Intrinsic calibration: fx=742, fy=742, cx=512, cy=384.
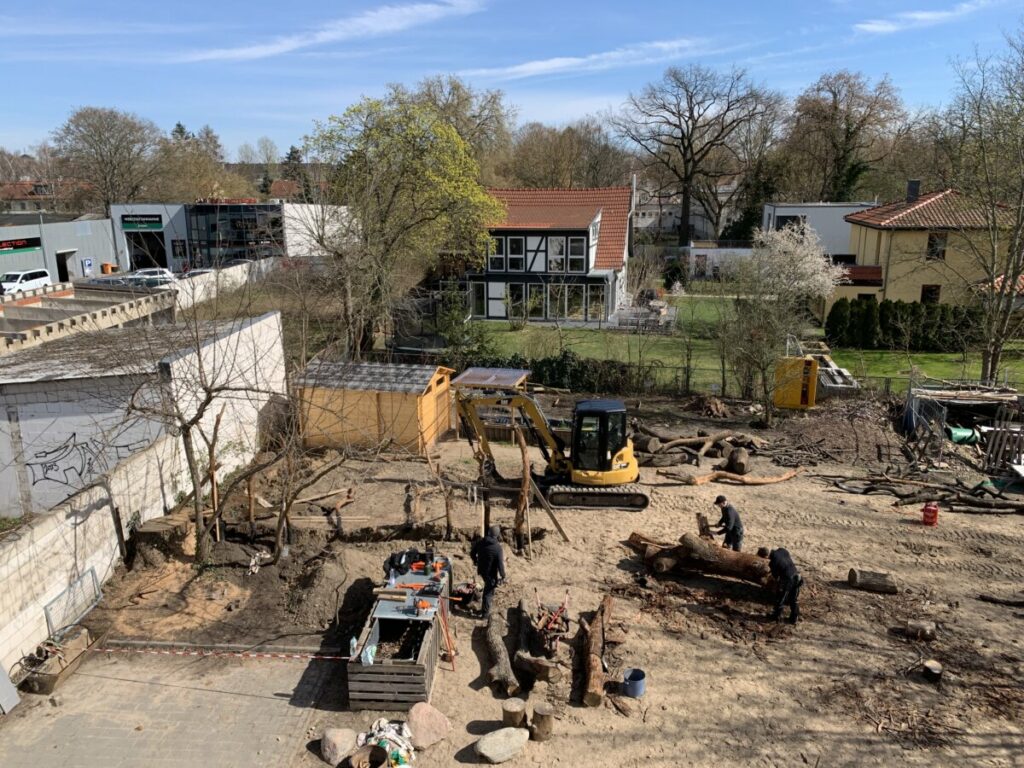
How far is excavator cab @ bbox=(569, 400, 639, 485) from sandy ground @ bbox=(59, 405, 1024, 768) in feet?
2.63

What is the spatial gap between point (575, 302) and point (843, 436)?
18.4 meters

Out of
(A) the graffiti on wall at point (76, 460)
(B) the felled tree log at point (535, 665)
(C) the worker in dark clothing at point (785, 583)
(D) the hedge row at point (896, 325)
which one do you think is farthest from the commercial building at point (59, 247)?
(C) the worker in dark clothing at point (785, 583)

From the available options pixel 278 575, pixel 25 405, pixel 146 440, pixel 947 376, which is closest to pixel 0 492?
pixel 25 405

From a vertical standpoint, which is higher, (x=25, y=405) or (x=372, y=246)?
(x=372, y=246)

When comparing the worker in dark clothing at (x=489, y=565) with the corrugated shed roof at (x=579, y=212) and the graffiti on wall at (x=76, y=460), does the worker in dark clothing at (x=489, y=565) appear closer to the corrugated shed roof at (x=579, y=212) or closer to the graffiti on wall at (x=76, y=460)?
the graffiti on wall at (x=76, y=460)

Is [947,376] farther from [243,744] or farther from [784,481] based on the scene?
[243,744]

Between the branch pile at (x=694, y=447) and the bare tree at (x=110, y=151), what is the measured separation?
47799 millimetres

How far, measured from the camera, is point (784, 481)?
57.0ft

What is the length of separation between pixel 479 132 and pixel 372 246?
2660cm

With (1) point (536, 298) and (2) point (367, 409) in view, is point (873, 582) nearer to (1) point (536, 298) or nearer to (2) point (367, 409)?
(2) point (367, 409)

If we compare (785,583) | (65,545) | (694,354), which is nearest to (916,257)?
(694,354)

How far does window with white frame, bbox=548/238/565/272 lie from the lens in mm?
35875

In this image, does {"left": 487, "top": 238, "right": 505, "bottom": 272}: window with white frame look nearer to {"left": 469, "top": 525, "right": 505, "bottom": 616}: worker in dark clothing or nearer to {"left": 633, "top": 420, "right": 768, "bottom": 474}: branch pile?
{"left": 633, "top": 420, "right": 768, "bottom": 474}: branch pile

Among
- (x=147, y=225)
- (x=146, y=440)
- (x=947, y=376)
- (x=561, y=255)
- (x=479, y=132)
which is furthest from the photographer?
(x=479, y=132)
